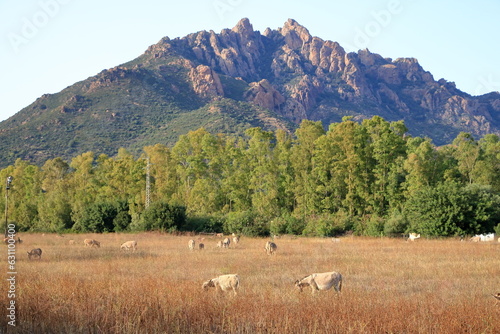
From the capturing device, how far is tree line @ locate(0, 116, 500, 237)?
114 ft

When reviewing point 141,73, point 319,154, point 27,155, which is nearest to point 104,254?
point 319,154

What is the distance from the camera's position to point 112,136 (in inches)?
4306

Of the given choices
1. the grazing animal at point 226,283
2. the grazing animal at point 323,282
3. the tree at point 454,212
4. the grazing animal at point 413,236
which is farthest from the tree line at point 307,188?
the grazing animal at point 226,283

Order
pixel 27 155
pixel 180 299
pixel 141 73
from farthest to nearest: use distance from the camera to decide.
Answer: pixel 141 73 → pixel 27 155 → pixel 180 299

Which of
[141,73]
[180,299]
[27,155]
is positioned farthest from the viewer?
[141,73]

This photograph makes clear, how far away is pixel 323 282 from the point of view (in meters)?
11.4

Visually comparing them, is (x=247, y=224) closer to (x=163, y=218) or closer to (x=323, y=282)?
(x=163, y=218)

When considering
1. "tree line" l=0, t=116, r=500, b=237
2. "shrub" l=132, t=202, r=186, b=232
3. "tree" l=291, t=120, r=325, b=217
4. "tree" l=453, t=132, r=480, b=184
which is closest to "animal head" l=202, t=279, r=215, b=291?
"tree line" l=0, t=116, r=500, b=237

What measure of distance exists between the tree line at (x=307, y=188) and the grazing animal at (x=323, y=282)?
24033 millimetres

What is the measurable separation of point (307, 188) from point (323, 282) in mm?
33508

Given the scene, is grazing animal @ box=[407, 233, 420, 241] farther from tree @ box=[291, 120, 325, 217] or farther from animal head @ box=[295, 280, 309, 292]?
animal head @ box=[295, 280, 309, 292]

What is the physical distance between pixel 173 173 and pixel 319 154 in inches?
808

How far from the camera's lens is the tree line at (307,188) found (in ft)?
114

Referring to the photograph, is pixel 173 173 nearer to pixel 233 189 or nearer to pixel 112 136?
pixel 233 189
